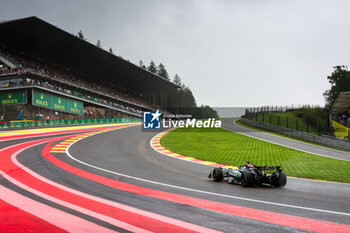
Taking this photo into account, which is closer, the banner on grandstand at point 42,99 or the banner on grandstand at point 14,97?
the banner on grandstand at point 14,97

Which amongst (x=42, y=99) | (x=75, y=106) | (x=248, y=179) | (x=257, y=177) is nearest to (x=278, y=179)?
(x=257, y=177)

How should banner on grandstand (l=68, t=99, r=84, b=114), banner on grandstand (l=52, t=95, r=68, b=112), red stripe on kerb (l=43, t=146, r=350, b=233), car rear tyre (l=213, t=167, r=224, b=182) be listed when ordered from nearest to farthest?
red stripe on kerb (l=43, t=146, r=350, b=233)
car rear tyre (l=213, t=167, r=224, b=182)
banner on grandstand (l=52, t=95, r=68, b=112)
banner on grandstand (l=68, t=99, r=84, b=114)

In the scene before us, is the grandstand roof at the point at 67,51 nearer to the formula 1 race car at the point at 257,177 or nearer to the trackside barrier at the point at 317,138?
the trackside barrier at the point at 317,138

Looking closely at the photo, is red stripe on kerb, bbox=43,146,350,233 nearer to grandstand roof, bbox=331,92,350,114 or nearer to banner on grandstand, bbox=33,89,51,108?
Result: grandstand roof, bbox=331,92,350,114

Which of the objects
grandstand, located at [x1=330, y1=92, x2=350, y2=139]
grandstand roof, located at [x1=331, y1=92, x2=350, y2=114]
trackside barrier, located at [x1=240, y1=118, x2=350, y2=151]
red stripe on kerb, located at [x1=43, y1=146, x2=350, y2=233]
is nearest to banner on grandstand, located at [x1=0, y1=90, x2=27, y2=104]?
trackside barrier, located at [x1=240, y1=118, x2=350, y2=151]

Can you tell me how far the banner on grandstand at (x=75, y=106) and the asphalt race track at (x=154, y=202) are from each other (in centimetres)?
3807

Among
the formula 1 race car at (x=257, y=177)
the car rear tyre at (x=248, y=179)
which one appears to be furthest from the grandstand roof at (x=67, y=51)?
the car rear tyre at (x=248, y=179)

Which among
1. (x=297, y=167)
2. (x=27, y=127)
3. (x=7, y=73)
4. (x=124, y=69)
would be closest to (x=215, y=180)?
(x=297, y=167)

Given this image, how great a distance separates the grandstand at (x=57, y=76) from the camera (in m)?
41.8

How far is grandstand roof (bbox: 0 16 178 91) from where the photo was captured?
45.2 m

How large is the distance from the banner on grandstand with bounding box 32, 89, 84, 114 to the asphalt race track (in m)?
32.1

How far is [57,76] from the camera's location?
169 feet

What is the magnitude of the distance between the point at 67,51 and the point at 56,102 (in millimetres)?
14412

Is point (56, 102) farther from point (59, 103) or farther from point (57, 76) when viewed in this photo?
point (57, 76)
